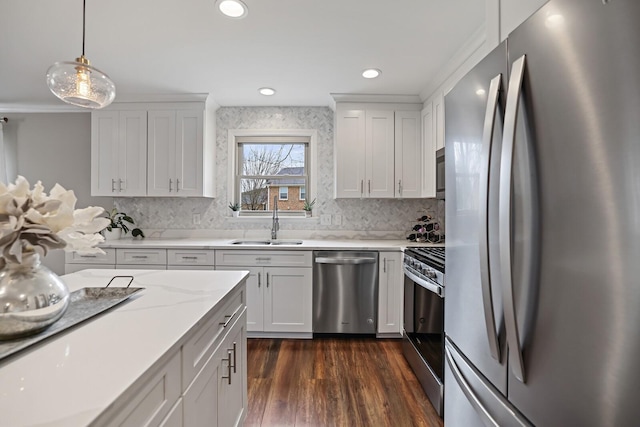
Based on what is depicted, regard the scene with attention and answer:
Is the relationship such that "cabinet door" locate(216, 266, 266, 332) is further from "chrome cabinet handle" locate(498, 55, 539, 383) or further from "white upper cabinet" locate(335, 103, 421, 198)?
"chrome cabinet handle" locate(498, 55, 539, 383)

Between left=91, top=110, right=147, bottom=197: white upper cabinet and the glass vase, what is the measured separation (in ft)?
8.75

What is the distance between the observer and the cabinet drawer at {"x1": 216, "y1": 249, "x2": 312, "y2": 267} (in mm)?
2830

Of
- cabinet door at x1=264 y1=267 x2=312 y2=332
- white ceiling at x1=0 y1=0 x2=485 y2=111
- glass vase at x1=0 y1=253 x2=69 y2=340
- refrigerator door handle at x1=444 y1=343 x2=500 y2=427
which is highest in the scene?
white ceiling at x1=0 y1=0 x2=485 y2=111

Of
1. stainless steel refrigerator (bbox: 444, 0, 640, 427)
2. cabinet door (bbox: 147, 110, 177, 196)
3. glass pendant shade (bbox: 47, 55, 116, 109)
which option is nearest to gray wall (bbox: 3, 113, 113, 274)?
cabinet door (bbox: 147, 110, 177, 196)

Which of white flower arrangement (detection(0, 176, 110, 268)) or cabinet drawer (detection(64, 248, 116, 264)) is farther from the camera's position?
cabinet drawer (detection(64, 248, 116, 264))

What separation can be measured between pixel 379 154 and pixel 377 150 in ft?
0.16

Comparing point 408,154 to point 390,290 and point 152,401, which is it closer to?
point 390,290

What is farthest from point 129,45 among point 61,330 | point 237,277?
point 61,330

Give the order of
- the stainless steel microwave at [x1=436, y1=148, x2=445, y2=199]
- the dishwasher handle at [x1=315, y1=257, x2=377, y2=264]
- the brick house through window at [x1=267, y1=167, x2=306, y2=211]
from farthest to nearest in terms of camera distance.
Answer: the brick house through window at [x1=267, y1=167, x2=306, y2=211] → the dishwasher handle at [x1=315, y1=257, x2=377, y2=264] → the stainless steel microwave at [x1=436, y1=148, x2=445, y2=199]

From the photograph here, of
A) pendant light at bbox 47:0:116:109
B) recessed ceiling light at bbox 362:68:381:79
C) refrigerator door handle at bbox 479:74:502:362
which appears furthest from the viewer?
recessed ceiling light at bbox 362:68:381:79

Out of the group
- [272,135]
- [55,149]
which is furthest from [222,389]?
[55,149]

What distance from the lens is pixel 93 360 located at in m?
0.69

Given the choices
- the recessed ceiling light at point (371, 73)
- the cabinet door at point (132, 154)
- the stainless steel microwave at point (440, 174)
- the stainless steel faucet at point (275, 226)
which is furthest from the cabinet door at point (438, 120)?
the cabinet door at point (132, 154)

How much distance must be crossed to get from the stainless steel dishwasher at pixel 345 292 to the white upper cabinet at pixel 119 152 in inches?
86.1
